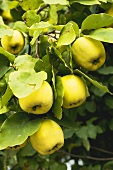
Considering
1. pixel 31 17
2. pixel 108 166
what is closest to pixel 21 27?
pixel 31 17

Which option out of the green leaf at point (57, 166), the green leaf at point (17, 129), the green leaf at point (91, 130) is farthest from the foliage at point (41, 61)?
the green leaf at point (57, 166)

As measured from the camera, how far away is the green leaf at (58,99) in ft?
3.00

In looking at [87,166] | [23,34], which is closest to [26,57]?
[23,34]

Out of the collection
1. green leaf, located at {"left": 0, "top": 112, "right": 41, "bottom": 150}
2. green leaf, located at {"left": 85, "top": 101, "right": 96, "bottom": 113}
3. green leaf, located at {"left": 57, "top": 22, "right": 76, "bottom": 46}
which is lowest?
green leaf, located at {"left": 85, "top": 101, "right": 96, "bottom": 113}

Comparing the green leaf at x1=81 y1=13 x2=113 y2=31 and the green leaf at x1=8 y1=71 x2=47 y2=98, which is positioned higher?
the green leaf at x1=81 y1=13 x2=113 y2=31

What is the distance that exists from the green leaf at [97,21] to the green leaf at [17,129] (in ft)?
0.80

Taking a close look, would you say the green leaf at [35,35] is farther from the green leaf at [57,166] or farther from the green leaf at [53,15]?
the green leaf at [57,166]

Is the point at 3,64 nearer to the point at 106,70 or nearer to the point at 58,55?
the point at 58,55

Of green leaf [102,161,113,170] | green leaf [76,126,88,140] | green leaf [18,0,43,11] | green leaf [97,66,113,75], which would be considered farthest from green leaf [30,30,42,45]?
green leaf [102,161,113,170]

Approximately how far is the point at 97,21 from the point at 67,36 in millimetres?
98

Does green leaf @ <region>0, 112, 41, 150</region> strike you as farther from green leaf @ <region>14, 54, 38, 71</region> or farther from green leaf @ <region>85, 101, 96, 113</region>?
green leaf @ <region>85, 101, 96, 113</region>

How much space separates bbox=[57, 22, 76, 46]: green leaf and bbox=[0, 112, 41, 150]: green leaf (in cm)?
17

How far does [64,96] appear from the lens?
95 cm

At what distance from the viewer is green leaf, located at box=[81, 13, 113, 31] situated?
39.6 inches
